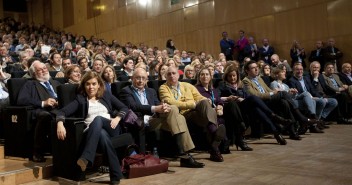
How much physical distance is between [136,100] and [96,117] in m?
0.60

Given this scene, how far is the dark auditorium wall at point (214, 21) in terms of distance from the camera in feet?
24.3

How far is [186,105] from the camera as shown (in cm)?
313

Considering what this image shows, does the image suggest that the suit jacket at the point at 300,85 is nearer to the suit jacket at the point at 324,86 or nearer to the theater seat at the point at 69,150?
the suit jacket at the point at 324,86

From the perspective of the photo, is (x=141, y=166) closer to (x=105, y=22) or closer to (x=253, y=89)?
(x=253, y=89)

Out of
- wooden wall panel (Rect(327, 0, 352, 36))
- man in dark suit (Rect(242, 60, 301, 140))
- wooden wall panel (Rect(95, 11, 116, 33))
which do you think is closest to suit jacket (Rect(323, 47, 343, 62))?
wooden wall panel (Rect(327, 0, 352, 36))

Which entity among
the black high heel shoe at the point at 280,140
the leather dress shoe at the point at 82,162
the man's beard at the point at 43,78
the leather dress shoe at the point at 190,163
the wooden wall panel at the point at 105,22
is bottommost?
the leather dress shoe at the point at 190,163

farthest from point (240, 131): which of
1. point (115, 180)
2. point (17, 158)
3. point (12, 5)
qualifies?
point (12, 5)

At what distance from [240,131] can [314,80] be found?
6.69ft

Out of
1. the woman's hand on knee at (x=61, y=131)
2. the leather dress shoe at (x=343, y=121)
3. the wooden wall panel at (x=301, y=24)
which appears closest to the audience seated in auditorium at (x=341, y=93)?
the leather dress shoe at (x=343, y=121)

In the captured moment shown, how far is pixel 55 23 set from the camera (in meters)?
15.6

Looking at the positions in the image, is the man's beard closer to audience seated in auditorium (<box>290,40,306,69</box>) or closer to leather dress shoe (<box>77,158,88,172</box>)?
leather dress shoe (<box>77,158,88,172</box>)

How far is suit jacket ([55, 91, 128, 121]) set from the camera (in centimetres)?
268

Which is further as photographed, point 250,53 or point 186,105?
point 250,53

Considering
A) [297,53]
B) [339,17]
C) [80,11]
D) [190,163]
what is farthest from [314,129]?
[80,11]
